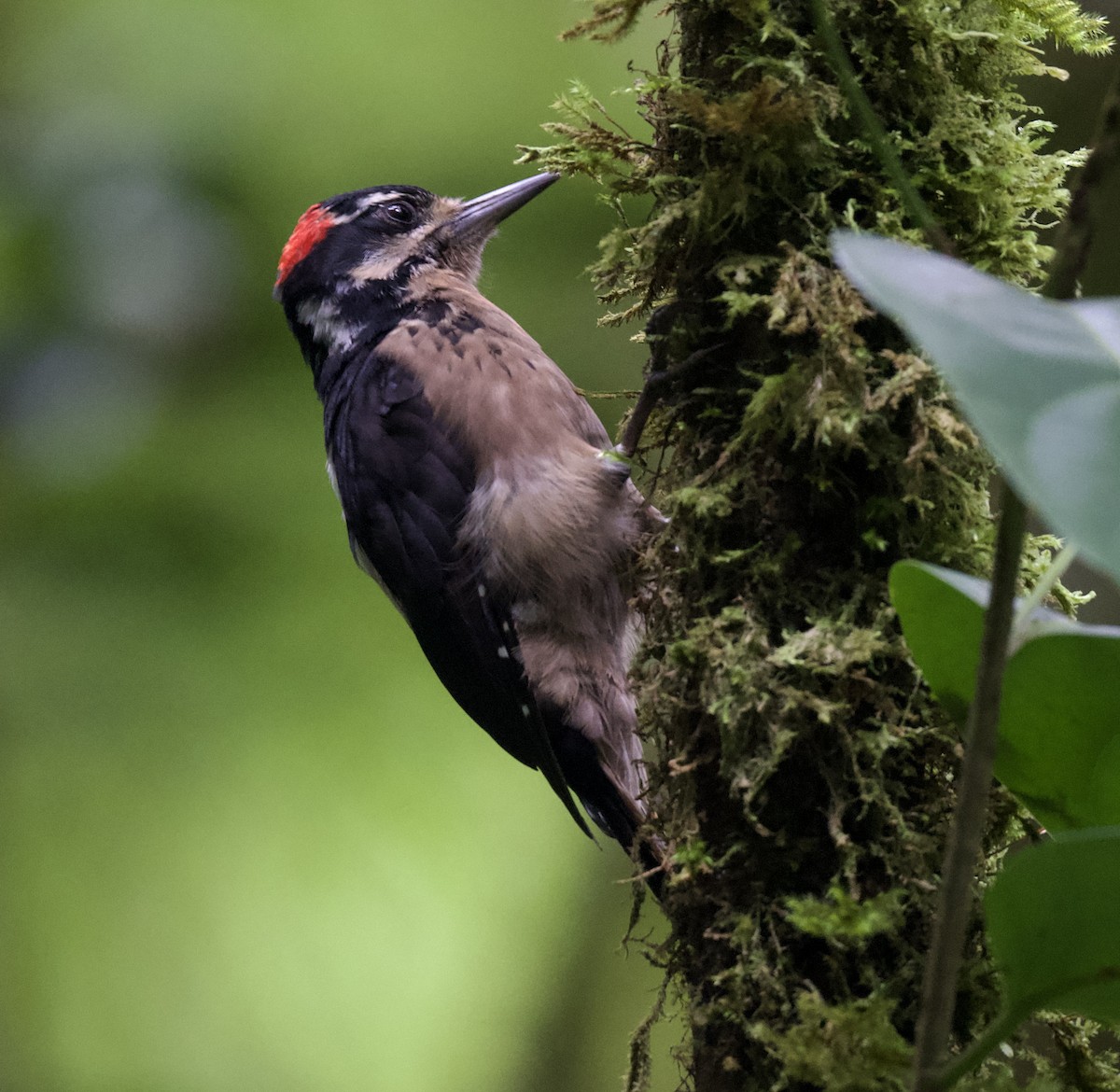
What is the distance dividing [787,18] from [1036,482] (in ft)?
3.08

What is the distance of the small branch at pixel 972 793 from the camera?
0.62 m

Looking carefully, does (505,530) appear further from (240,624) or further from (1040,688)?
(240,624)

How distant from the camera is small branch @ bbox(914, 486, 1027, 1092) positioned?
623 millimetres

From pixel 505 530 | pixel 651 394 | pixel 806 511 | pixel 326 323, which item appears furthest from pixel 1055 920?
pixel 326 323

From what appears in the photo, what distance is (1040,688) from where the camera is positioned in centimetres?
82

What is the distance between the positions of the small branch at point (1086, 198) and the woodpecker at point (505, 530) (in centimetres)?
123

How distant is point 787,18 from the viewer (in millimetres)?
1240

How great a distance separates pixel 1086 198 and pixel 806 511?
0.60 m

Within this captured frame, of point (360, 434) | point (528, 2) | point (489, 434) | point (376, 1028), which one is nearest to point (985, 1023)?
point (489, 434)

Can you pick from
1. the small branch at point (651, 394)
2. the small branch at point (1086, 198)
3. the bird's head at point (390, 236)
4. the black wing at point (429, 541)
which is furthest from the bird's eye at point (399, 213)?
the small branch at point (1086, 198)

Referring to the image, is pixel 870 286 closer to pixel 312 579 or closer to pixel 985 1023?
pixel 985 1023

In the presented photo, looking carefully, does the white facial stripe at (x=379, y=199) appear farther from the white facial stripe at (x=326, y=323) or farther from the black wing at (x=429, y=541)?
the black wing at (x=429, y=541)

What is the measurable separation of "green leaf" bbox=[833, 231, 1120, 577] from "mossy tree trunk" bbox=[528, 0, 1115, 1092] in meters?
0.51

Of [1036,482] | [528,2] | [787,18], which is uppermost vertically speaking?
[528,2]
